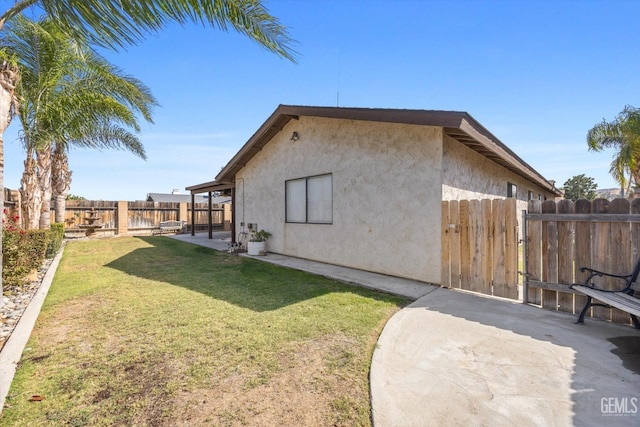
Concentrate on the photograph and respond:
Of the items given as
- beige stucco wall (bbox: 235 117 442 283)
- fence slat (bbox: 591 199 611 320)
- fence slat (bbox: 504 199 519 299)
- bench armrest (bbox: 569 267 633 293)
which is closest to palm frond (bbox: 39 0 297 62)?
beige stucco wall (bbox: 235 117 442 283)

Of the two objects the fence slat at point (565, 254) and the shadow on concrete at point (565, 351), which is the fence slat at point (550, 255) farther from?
the shadow on concrete at point (565, 351)

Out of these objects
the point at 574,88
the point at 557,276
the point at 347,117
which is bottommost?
the point at 557,276

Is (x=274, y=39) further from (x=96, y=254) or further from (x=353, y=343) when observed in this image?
(x=96, y=254)

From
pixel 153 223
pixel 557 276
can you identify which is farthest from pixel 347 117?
pixel 153 223

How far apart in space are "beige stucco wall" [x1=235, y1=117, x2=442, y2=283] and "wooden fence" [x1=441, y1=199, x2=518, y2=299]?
0.25m

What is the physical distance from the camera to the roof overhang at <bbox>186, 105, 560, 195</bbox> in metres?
5.16

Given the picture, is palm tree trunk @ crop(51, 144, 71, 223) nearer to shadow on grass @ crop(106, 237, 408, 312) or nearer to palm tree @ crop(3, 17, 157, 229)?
palm tree @ crop(3, 17, 157, 229)

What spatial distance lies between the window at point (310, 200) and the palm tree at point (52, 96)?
265 inches

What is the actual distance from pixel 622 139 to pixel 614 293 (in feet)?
56.4

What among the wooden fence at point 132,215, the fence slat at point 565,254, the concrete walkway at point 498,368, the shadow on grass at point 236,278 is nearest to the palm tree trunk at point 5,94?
the concrete walkway at point 498,368

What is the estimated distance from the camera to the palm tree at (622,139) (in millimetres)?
13219

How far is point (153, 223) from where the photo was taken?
1952cm

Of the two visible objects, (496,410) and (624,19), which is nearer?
(496,410)

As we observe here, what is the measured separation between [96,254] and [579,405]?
41.1 feet
